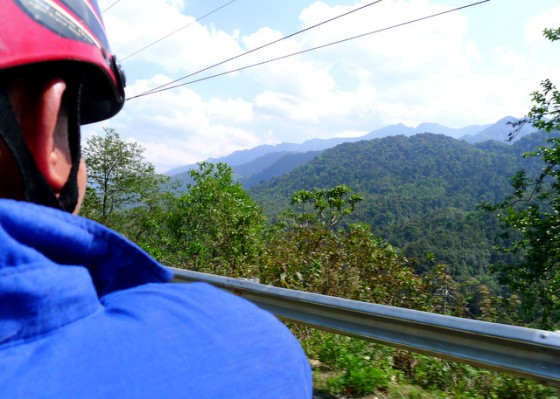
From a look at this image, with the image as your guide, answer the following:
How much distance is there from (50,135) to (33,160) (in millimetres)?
82

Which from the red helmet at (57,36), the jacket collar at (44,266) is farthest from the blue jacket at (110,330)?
the red helmet at (57,36)

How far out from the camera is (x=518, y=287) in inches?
406

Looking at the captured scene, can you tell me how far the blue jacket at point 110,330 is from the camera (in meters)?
0.54

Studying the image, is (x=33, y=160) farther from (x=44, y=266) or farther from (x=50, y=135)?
(x=44, y=266)

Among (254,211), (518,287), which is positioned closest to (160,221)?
(254,211)

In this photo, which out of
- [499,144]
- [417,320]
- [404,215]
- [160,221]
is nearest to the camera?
[417,320]

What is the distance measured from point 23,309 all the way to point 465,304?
16.8 feet

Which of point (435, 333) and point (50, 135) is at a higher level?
point (50, 135)

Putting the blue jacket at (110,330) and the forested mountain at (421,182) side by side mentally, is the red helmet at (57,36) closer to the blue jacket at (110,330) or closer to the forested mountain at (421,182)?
the blue jacket at (110,330)

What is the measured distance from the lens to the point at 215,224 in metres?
13.0

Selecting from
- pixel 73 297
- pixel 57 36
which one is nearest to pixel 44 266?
pixel 73 297

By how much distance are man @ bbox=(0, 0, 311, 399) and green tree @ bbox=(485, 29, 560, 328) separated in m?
9.74

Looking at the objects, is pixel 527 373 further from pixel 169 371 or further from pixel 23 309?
pixel 23 309

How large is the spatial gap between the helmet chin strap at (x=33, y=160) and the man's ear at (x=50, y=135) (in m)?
0.02
